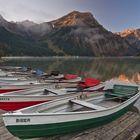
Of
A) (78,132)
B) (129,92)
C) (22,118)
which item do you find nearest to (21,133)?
(22,118)

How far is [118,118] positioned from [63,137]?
346cm

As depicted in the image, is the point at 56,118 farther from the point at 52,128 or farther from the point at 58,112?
the point at 58,112

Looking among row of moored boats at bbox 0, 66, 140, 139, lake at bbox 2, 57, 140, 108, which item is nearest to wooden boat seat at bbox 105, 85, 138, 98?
row of moored boats at bbox 0, 66, 140, 139

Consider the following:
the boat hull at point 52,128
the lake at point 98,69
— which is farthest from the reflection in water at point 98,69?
the boat hull at point 52,128

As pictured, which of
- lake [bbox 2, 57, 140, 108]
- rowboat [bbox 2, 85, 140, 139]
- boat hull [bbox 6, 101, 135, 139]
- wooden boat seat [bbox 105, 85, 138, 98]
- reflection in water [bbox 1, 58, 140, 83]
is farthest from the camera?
reflection in water [bbox 1, 58, 140, 83]

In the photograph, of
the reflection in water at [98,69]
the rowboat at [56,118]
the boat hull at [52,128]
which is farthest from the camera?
the reflection in water at [98,69]

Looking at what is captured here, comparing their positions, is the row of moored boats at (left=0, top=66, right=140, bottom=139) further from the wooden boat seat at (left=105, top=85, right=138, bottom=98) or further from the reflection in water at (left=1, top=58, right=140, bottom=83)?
the reflection in water at (left=1, top=58, right=140, bottom=83)

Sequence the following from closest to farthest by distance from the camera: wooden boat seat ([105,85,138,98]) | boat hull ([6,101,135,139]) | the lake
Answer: boat hull ([6,101,135,139]) → wooden boat seat ([105,85,138,98]) → the lake

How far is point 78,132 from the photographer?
8.70 meters

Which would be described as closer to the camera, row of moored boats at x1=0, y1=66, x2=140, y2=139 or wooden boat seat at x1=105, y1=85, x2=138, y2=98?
row of moored boats at x1=0, y1=66, x2=140, y2=139

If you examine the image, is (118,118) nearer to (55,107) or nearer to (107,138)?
(107,138)

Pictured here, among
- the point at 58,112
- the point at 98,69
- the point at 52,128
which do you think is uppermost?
the point at 98,69

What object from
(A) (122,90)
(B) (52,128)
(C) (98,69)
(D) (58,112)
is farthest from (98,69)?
(B) (52,128)

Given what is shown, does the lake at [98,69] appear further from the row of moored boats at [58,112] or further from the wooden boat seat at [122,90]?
the row of moored boats at [58,112]
